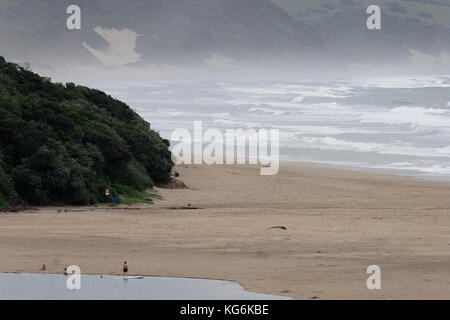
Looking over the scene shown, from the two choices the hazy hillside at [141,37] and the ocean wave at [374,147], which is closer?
the ocean wave at [374,147]

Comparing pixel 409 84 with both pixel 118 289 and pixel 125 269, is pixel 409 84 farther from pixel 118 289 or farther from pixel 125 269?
pixel 118 289

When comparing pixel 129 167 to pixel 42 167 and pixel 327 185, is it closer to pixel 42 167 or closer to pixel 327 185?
pixel 42 167

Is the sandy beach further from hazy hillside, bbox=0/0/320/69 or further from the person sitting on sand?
hazy hillside, bbox=0/0/320/69

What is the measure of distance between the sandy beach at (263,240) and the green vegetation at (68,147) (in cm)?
82

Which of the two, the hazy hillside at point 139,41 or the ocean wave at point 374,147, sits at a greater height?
the hazy hillside at point 139,41

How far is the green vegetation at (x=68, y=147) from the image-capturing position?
22922 millimetres

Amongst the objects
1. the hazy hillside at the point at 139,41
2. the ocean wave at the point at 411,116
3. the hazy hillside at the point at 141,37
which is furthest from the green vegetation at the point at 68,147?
the hazy hillside at the point at 141,37

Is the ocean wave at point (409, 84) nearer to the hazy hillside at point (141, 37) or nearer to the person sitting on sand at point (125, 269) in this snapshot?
the hazy hillside at point (141, 37)

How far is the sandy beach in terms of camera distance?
16109 millimetres

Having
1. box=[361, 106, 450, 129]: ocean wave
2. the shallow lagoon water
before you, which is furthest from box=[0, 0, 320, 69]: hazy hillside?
the shallow lagoon water

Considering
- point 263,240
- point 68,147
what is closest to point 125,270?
point 263,240

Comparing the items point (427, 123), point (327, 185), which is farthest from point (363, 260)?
point (427, 123)
